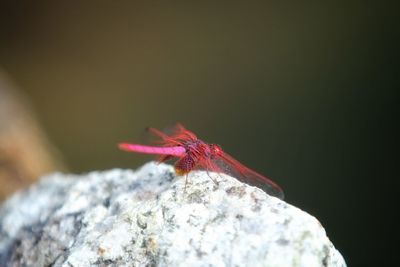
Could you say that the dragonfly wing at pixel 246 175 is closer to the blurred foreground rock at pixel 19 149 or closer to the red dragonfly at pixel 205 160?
the red dragonfly at pixel 205 160

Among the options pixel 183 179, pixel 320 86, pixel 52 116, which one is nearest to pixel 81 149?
pixel 52 116

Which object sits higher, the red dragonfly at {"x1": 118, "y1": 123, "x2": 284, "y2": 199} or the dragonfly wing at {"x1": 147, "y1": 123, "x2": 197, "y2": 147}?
the dragonfly wing at {"x1": 147, "y1": 123, "x2": 197, "y2": 147}

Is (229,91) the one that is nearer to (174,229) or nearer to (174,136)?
(174,136)

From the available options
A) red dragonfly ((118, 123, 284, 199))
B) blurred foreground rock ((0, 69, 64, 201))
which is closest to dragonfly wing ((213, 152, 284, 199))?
red dragonfly ((118, 123, 284, 199))

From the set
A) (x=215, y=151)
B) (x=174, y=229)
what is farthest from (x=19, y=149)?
(x=174, y=229)

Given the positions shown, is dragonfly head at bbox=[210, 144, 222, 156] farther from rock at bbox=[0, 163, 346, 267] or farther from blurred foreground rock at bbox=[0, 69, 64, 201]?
blurred foreground rock at bbox=[0, 69, 64, 201]

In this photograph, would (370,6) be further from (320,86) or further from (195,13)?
(195,13)
